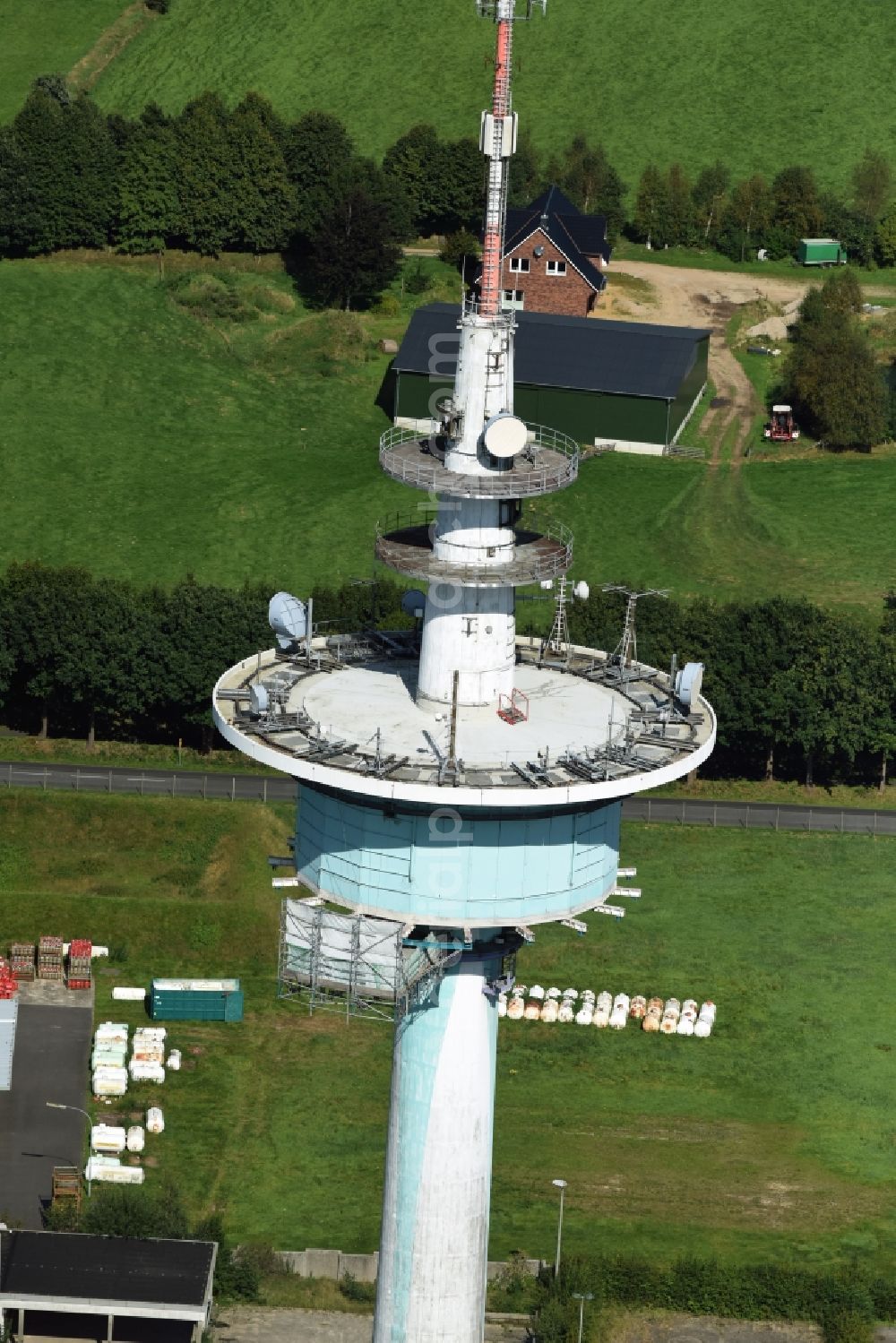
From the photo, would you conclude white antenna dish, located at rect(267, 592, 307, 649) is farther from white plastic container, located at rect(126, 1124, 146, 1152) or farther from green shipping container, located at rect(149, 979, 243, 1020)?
green shipping container, located at rect(149, 979, 243, 1020)

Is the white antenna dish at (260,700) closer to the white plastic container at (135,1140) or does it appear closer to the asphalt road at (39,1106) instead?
the asphalt road at (39,1106)

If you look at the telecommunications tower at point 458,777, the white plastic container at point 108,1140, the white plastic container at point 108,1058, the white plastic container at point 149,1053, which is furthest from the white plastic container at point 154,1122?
the telecommunications tower at point 458,777

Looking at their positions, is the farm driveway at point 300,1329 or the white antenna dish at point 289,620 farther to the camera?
the farm driveway at point 300,1329

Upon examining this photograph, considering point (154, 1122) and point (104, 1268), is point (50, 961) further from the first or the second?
point (104, 1268)

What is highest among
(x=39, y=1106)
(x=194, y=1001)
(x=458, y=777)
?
(x=458, y=777)

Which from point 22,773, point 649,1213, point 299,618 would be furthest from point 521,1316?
point 22,773

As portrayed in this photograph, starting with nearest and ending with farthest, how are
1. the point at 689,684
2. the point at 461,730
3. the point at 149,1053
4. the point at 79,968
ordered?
the point at 461,730, the point at 689,684, the point at 149,1053, the point at 79,968

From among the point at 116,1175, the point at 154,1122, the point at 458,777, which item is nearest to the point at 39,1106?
the point at 154,1122
